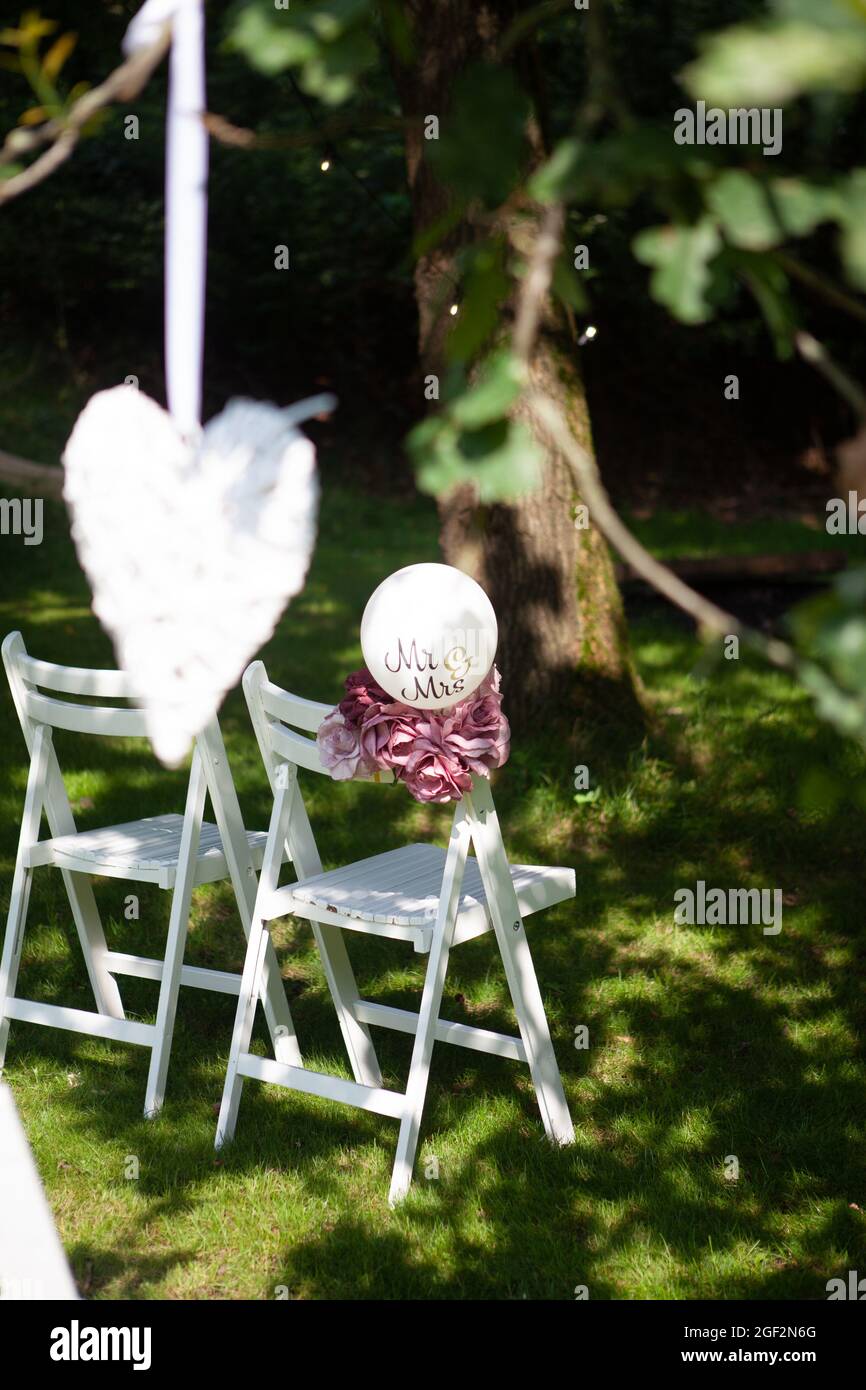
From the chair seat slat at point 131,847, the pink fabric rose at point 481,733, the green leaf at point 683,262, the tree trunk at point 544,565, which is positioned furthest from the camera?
the tree trunk at point 544,565

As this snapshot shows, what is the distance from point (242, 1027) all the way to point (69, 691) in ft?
2.94

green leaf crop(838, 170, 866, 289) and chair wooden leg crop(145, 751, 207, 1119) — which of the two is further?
chair wooden leg crop(145, 751, 207, 1119)

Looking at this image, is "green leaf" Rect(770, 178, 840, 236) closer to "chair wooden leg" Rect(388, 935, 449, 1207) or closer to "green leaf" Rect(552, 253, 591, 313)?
"green leaf" Rect(552, 253, 591, 313)

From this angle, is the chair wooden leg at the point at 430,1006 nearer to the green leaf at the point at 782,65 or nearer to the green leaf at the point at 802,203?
the green leaf at the point at 802,203

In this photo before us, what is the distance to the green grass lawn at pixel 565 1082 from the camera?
9.01 feet

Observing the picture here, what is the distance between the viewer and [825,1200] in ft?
9.58

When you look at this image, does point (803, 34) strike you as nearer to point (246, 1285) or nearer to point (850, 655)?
point (850, 655)

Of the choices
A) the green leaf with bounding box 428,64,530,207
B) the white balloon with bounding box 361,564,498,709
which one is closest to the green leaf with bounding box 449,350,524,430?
the green leaf with bounding box 428,64,530,207

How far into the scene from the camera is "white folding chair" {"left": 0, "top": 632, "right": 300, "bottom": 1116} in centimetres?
321

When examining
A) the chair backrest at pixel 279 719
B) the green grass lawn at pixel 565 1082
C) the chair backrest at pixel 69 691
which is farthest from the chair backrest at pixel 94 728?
the green grass lawn at pixel 565 1082

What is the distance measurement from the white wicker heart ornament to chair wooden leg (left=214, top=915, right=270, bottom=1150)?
51 cm

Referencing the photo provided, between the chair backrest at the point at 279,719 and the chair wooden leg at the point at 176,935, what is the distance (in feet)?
0.60
